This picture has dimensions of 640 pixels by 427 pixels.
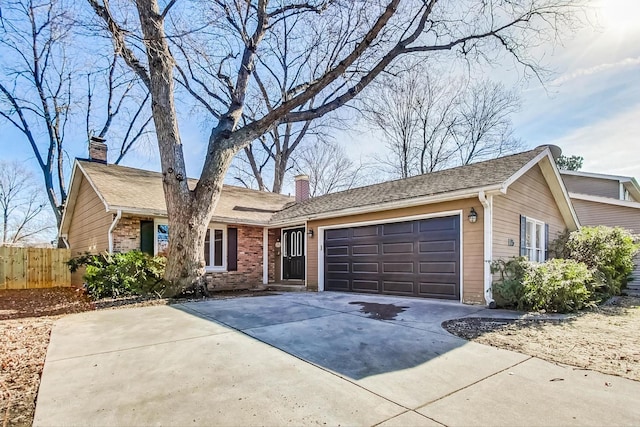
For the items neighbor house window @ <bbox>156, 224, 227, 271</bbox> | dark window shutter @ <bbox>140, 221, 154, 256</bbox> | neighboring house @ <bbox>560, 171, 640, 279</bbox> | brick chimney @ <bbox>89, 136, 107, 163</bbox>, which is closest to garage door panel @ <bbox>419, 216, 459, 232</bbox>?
neighbor house window @ <bbox>156, 224, 227, 271</bbox>

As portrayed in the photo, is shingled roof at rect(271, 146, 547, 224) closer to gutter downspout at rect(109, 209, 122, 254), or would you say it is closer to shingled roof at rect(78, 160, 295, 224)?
shingled roof at rect(78, 160, 295, 224)

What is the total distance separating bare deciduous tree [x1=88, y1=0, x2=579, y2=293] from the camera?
336 inches

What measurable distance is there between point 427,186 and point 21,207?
29.8 meters

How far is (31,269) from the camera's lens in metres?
12.9

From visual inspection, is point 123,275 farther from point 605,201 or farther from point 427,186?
point 605,201

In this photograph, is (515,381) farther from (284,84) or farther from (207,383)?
(284,84)

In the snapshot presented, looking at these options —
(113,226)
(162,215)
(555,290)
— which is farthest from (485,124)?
(113,226)

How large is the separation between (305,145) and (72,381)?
21.5 meters

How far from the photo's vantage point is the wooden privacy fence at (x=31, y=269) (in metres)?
12.5

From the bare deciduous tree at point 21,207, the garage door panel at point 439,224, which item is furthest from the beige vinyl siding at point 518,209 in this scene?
the bare deciduous tree at point 21,207

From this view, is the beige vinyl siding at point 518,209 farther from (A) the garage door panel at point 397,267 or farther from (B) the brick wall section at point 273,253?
(B) the brick wall section at point 273,253

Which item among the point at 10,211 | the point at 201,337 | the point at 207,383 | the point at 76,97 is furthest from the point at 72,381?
the point at 10,211

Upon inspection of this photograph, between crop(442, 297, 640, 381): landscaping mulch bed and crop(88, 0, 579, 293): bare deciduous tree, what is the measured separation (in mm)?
6370

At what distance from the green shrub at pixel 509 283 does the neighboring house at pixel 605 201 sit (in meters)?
8.75
